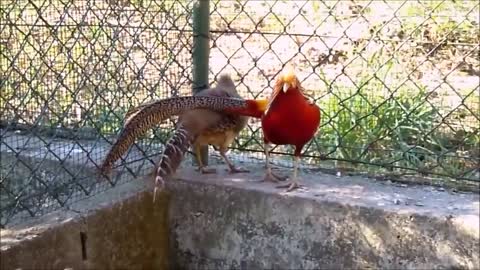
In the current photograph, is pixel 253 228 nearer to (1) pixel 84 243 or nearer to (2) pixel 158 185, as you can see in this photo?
(2) pixel 158 185

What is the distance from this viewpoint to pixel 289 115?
263 cm

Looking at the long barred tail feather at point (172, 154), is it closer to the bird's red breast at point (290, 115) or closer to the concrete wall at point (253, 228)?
the concrete wall at point (253, 228)

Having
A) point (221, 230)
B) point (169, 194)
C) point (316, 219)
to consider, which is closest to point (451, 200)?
point (316, 219)

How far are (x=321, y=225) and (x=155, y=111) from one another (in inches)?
26.1

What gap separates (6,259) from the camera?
223 centimetres

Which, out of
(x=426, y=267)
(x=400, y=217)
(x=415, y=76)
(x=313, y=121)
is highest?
(x=415, y=76)

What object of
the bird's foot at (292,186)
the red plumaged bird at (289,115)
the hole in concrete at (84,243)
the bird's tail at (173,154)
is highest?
the red plumaged bird at (289,115)

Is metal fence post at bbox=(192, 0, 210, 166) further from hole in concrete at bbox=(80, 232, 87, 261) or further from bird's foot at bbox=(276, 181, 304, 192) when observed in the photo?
hole in concrete at bbox=(80, 232, 87, 261)

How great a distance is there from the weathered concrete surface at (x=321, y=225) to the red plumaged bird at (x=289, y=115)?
0.14m

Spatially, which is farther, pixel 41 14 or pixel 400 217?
pixel 41 14

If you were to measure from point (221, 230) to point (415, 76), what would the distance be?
1.56 metres

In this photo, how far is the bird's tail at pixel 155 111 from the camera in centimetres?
260

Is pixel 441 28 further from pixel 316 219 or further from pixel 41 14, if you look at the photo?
pixel 41 14

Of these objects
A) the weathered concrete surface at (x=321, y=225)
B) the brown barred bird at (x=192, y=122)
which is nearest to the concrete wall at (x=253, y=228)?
the weathered concrete surface at (x=321, y=225)
